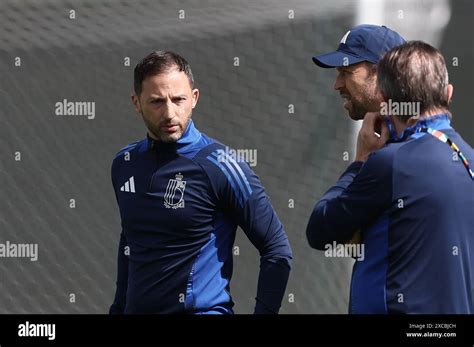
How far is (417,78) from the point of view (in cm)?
213

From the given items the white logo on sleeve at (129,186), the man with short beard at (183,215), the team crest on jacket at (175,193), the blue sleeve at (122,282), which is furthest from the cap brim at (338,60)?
the blue sleeve at (122,282)

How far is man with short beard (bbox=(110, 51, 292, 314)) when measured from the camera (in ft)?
8.70

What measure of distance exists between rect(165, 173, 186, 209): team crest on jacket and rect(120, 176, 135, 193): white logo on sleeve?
0.43 feet

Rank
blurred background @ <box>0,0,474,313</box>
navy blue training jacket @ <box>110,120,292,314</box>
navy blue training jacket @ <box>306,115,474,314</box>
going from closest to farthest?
1. navy blue training jacket @ <box>306,115,474,314</box>
2. navy blue training jacket @ <box>110,120,292,314</box>
3. blurred background @ <box>0,0,474,313</box>

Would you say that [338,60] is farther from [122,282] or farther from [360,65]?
[122,282]

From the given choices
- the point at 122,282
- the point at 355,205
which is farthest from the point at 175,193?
the point at 355,205

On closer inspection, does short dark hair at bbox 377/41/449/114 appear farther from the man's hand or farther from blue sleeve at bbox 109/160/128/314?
blue sleeve at bbox 109/160/128/314

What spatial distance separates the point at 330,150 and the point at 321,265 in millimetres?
538

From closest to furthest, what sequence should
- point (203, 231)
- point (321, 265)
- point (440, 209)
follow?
point (440, 209) < point (203, 231) < point (321, 265)

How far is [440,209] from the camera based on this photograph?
209 cm

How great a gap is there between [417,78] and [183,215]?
0.86 metres

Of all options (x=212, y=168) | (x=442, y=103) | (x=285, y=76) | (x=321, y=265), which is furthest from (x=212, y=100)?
(x=442, y=103)

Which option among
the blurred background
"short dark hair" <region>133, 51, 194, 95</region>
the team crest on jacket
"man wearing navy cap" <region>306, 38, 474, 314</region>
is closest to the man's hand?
"man wearing navy cap" <region>306, 38, 474, 314</region>

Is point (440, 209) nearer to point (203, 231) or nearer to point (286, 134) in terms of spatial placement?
point (203, 231)
